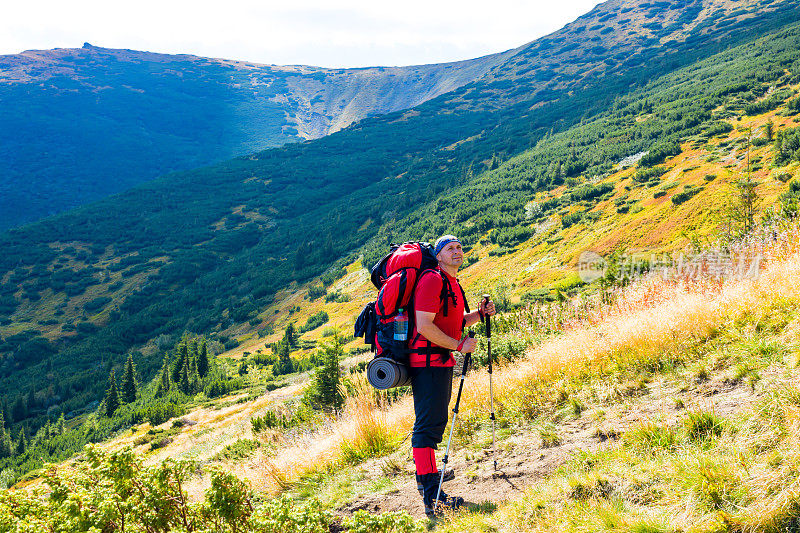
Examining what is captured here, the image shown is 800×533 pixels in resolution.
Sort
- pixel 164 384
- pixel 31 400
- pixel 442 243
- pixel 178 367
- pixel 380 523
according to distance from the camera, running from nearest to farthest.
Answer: pixel 380 523
pixel 442 243
pixel 164 384
pixel 178 367
pixel 31 400

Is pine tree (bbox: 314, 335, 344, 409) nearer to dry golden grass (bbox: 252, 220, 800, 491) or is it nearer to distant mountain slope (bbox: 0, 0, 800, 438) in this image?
dry golden grass (bbox: 252, 220, 800, 491)

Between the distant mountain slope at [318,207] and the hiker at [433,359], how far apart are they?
38.3m

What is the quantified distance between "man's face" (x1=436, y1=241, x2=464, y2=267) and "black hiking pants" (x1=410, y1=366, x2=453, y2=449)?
932 millimetres

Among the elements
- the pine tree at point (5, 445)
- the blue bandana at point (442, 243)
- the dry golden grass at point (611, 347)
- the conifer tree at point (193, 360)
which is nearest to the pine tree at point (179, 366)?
the conifer tree at point (193, 360)

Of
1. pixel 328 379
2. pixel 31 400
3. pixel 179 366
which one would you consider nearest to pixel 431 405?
pixel 328 379

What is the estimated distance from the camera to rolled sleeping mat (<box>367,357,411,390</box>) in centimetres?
394

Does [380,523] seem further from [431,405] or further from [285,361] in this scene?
[285,361]

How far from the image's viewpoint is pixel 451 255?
4109mm

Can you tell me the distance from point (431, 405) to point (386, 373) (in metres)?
0.48

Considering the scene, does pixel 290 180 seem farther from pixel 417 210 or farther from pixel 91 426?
pixel 91 426

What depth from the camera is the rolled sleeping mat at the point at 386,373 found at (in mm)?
3938

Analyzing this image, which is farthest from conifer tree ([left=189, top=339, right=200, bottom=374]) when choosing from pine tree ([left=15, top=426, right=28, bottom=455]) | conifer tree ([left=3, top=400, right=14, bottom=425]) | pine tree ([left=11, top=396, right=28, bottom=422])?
conifer tree ([left=3, top=400, right=14, bottom=425])

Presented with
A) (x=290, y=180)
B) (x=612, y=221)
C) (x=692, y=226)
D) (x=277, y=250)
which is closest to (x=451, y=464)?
(x=692, y=226)

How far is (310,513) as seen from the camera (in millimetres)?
2779
